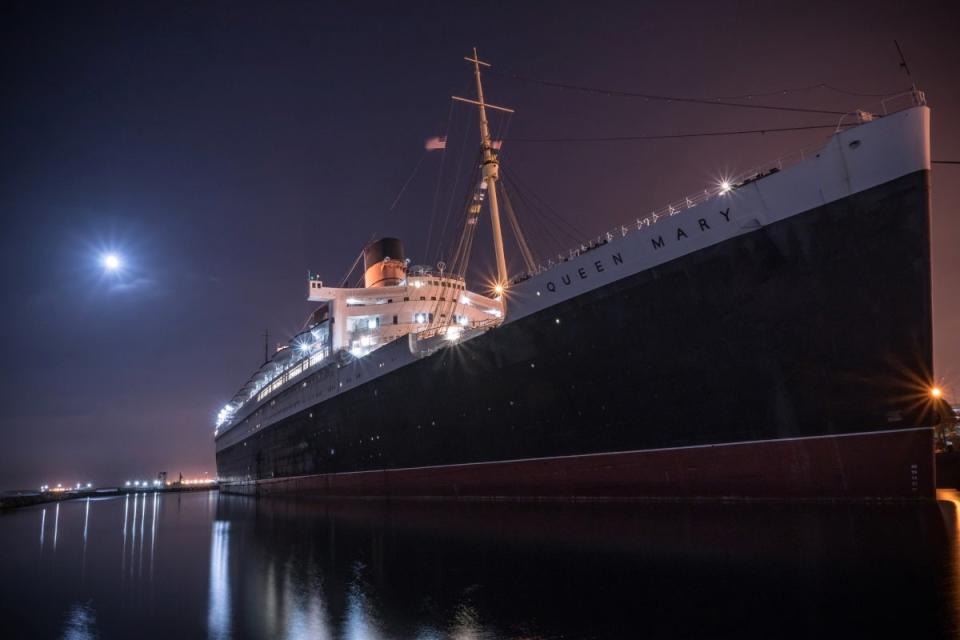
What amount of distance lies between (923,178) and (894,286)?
2100 mm

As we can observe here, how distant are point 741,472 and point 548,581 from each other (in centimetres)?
664

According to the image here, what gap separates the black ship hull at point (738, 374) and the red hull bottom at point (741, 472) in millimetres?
31

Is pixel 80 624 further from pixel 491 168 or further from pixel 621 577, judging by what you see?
pixel 491 168

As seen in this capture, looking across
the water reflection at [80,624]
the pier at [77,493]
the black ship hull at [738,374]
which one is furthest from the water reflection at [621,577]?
the pier at [77,493]

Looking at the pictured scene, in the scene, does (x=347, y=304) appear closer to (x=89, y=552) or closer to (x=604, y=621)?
(x=89, y=552)

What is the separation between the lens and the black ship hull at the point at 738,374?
34.3ft

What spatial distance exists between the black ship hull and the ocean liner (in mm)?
32

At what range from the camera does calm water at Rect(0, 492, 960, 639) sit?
17.5ft

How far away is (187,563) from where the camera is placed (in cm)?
1091

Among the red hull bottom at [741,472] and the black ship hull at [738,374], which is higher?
the black ship hull at [738,374]

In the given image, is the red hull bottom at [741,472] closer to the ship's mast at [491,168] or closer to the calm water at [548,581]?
the calm water at [548,581]

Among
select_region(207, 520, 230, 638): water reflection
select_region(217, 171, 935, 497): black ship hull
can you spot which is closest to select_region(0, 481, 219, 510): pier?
select_region(207, 520, 230, 638): water reflection

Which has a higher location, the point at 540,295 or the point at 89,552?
the point at 540,295

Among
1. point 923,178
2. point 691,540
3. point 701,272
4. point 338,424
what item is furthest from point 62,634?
point 338,424
